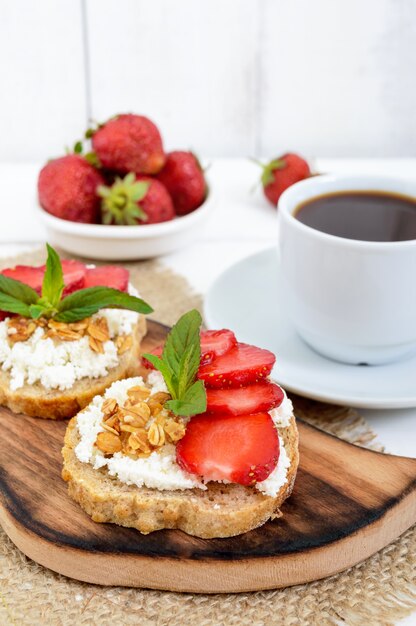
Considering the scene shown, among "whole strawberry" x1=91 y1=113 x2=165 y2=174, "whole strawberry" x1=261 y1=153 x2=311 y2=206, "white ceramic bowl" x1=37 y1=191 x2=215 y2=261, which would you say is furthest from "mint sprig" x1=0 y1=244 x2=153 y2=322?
"whole strawberry" x1=261 y1=153 x2=311 y2=206

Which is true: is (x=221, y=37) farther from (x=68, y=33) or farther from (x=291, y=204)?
(x=291, y=204)

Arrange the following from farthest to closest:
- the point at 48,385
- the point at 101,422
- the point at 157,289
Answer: the point at 157,289 → the point at 48,385 → the point at 101,422

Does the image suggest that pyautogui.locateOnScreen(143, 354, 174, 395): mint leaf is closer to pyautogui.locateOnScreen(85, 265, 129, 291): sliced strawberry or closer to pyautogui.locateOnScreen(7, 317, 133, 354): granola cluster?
pyautogui.locateOnScreen(7, 317, 133, 354): granola cluster

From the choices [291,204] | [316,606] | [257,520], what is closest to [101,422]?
[257,520]

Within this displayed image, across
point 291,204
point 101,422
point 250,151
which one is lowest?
point 250,151

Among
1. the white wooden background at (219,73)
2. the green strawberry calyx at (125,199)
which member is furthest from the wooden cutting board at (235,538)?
the white wooden background at (219,73)
